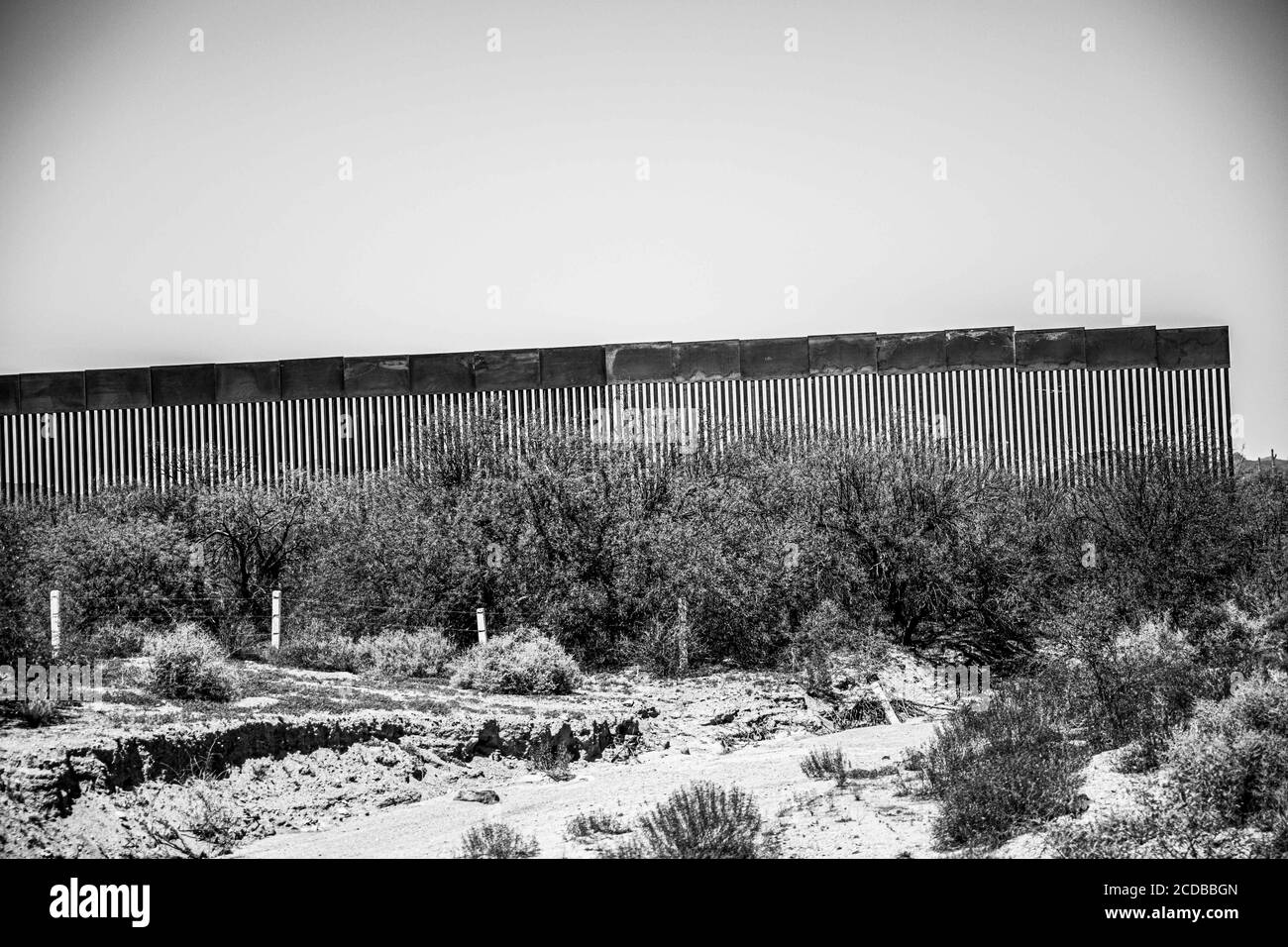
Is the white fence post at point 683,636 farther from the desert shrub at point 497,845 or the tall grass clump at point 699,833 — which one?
the desert shrub at point 497,845

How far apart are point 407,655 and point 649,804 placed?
10464mm

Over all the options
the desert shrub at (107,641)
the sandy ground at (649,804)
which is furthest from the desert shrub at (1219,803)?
the desert shrub at (107,641)

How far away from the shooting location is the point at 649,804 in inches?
547

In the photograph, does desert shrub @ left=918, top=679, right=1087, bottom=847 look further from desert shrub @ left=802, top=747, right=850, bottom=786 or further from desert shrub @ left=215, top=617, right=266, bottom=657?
desert shrub @ left=215, top=617, right=266, bottom=657

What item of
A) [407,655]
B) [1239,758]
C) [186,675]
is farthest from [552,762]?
[1239,758]

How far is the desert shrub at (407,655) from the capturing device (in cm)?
2259

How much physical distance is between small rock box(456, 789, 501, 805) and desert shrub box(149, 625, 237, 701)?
3.93 m

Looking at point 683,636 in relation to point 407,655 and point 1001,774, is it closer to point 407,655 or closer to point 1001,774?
point 407,655

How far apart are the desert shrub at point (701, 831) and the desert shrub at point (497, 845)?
3.66ft

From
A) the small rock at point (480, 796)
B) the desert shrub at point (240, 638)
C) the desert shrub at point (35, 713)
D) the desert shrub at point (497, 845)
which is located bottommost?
the small rock at point (480, 796)

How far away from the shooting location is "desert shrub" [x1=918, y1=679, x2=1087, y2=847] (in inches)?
443

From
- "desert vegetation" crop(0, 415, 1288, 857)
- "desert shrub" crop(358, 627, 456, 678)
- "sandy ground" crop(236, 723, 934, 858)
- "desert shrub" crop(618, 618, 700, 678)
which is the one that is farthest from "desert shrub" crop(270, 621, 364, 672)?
"sandy ground" crop(236, 723, 934, 858)
